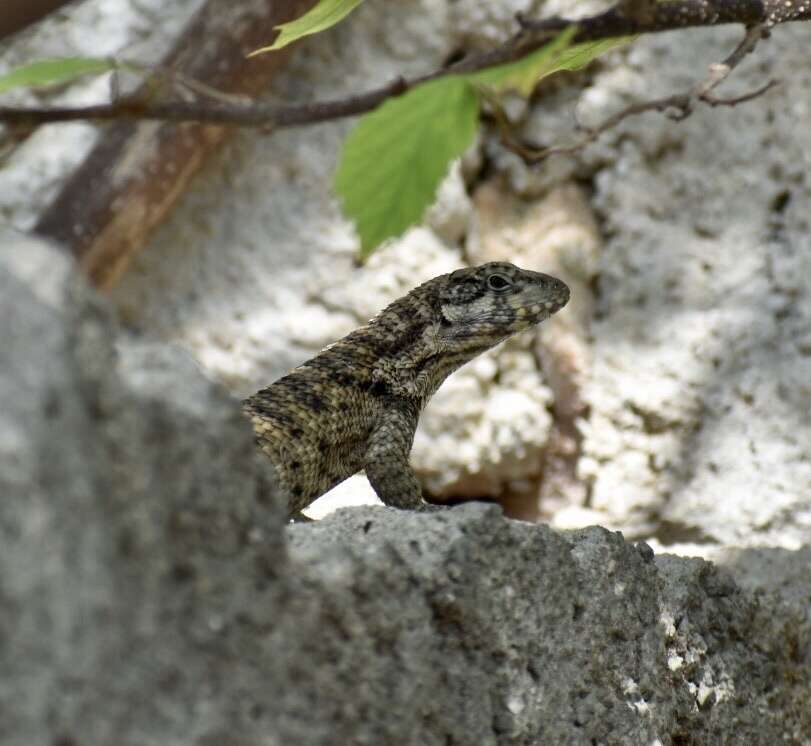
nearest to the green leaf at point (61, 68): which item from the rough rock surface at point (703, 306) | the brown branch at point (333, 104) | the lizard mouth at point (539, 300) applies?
the brown branch at point (333, 104)

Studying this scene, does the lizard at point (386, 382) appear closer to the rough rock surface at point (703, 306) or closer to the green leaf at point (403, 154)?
the rough rock surface at point (703, 306)

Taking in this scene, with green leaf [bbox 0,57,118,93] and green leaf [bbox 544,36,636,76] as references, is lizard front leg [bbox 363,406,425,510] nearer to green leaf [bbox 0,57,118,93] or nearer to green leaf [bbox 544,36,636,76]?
green leaf [bbox 544,36,636,76]

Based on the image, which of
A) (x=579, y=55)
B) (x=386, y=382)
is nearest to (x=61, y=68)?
(x=579, y=55)

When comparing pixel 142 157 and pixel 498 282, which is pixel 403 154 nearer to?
pixel 498 282

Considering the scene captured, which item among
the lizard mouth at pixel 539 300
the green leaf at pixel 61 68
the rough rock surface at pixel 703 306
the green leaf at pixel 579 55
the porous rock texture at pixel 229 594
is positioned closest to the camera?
the porous rock texture at pixel 229 594

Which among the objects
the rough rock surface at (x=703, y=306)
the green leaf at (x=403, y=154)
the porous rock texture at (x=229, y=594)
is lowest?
the rough rock surface at (x=703, y=306)

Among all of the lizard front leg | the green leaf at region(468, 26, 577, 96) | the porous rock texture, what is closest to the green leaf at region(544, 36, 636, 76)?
the green leaf at region(468, 26, 577, 96)
